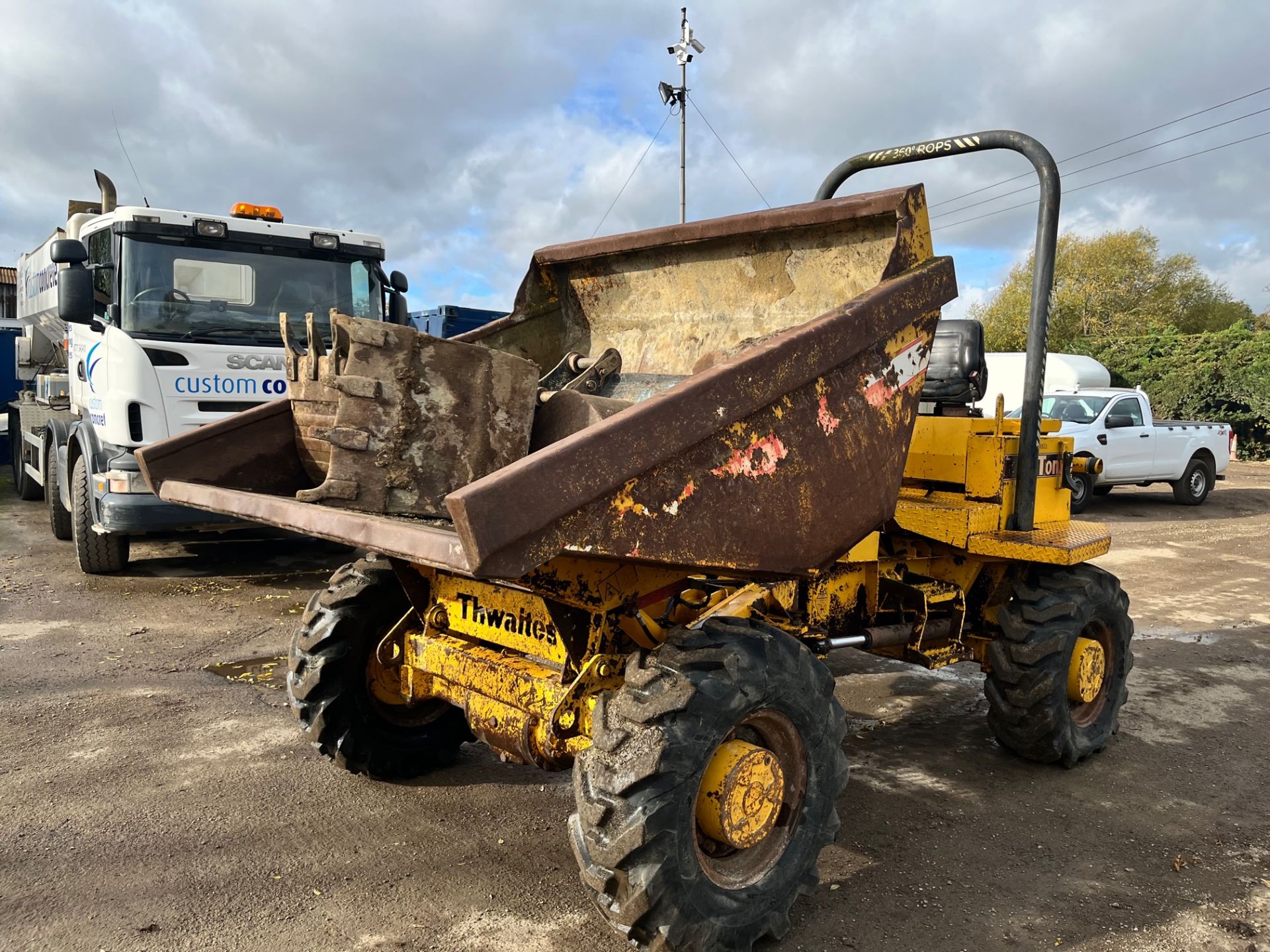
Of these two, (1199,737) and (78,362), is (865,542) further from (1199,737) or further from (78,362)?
(78,362)

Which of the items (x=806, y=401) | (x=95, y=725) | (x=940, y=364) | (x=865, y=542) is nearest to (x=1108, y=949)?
(x=865, y=542)

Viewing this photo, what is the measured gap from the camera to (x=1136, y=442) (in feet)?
45.4

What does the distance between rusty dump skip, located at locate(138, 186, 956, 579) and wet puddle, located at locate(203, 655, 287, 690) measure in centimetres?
205

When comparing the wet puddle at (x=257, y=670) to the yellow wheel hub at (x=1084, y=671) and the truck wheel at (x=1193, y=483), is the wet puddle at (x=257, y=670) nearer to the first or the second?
the yellow wheel hub at (x=1084, y=671)

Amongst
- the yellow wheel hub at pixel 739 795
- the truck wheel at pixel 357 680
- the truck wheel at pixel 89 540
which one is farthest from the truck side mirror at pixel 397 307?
the yellow wheel hub at pixel 739 795

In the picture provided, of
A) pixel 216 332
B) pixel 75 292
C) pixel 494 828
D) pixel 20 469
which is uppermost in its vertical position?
pixel 75 292

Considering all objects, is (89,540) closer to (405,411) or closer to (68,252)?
(68,252)

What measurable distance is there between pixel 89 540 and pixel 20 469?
7.06 metres

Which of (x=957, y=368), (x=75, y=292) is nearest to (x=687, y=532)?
(x=957, y=368)

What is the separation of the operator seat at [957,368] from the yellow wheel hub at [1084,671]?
1281 millimetres

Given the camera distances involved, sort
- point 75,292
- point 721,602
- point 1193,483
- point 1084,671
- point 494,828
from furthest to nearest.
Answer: point 1193,483 → point 75,292 → point 1084,671 → point 494,828 → point 721,602

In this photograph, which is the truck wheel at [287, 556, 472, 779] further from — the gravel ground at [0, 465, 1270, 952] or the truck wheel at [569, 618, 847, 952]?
the truck wheel at [569, 618, 847, 952]

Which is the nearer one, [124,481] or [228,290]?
[124,481]

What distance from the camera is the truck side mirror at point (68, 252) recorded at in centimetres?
688
